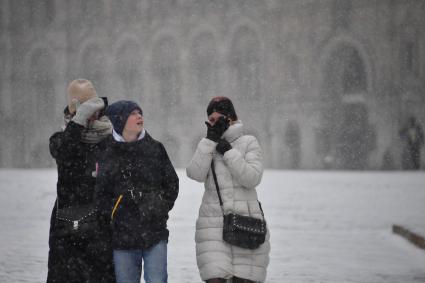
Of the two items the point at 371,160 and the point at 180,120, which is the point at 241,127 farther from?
the point at 180,120

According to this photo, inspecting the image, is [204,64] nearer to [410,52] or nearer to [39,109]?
[410,52]

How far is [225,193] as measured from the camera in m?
3.55

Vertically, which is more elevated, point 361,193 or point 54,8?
point 54,8

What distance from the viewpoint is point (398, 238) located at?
896 cm

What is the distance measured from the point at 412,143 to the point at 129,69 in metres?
16.2

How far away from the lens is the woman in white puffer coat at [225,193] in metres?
3.49

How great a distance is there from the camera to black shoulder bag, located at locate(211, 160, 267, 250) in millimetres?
3451

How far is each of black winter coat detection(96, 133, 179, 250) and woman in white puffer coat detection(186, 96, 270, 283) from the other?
0.18 meters

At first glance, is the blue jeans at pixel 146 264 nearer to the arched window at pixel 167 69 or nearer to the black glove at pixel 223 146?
the black glove at pixel 223 146

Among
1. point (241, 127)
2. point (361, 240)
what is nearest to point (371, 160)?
point (361, 240)

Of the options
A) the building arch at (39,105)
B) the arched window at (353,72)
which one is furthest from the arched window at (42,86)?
the arched window at (353,72)

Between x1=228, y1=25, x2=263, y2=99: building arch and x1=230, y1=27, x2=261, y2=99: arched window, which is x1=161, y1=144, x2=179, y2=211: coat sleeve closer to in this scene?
x1=228, y1=25, x2=263, y2=99: building arch

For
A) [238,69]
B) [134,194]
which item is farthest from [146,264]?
[238,69]

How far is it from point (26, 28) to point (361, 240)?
120 ft
